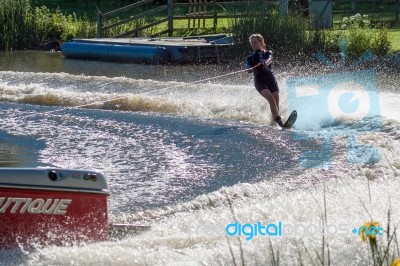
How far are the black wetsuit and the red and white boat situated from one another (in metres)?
7.93

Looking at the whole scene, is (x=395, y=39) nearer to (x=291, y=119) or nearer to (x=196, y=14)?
(x=196, y=14)

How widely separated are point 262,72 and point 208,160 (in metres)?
3.07

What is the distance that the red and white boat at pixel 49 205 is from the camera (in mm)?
8531

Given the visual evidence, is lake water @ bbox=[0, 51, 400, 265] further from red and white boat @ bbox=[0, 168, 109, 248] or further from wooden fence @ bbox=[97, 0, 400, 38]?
wooden fence @ bbox=[97, 0, 400, 38]

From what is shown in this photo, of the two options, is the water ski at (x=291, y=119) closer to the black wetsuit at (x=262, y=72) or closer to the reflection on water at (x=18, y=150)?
the black wetsuit at (x=262, y=72)

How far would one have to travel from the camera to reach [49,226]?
870cm

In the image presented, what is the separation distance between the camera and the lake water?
28.3 ft

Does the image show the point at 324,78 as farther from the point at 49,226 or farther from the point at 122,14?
the point at 122,14

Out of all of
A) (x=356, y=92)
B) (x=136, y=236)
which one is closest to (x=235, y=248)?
(x=136, y=236)
